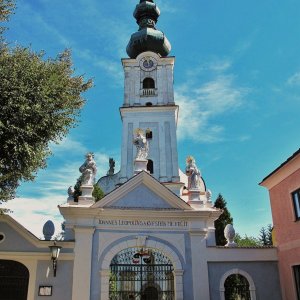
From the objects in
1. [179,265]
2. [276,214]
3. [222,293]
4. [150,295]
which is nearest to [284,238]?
[276,214]

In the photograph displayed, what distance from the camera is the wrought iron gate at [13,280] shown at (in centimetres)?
1404

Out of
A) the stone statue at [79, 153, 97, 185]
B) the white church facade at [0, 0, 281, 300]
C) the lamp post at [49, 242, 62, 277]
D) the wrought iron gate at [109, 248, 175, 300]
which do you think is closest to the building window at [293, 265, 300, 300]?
the white church facade at [0, 0, 281, 300]

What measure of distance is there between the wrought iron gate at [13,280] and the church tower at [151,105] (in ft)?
52.0

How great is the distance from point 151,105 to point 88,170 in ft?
56.9

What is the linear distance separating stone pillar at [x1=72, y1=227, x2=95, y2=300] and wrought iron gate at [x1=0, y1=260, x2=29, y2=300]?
1.82 meters

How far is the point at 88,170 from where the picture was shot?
16.4 meters

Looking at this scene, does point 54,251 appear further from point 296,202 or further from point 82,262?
point 296,202

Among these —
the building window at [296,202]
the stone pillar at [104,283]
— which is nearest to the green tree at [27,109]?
the stone pillar at [104,283]

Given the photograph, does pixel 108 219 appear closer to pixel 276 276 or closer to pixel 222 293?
pixel 222 293

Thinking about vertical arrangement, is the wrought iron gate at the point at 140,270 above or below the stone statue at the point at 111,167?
below

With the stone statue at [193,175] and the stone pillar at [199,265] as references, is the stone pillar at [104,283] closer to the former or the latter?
the stone pillar at [199,265]

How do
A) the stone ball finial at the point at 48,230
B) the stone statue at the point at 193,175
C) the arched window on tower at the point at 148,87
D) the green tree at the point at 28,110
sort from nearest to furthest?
1. the green tree at the point at 28,110
2. the stone ball finial at the point at 48,230
3. the stone statue at the point at 193,175
4. the arched window on tower at the point at 148,87

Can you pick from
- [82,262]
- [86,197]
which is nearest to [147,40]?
[86,197]

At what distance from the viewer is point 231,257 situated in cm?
1538
